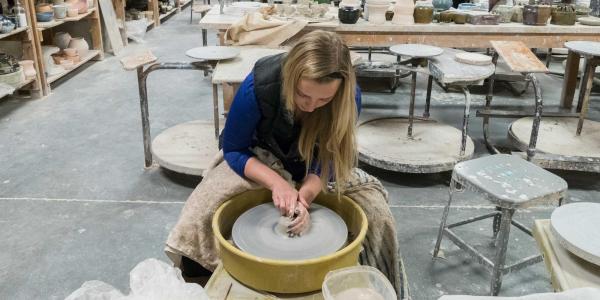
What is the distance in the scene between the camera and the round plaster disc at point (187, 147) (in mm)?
3000

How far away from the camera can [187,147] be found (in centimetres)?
325

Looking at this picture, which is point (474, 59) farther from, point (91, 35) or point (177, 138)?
point (91, 35)

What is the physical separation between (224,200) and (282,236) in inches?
9.7

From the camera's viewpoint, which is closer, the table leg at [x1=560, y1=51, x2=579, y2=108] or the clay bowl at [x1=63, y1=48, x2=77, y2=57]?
the table leg at [x1=560, y1=51, x2=579, y2=108]

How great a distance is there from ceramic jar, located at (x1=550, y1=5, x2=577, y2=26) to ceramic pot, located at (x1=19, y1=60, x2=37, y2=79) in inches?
158

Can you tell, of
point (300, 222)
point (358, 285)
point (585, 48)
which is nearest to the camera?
point (358, 285)

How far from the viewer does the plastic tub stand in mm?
1274

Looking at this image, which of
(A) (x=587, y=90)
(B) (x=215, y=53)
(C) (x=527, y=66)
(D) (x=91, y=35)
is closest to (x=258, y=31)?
(B) (x=215, y=53)

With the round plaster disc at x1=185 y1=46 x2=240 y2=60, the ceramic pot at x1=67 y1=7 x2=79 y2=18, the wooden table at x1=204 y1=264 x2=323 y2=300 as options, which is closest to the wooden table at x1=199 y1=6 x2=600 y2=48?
the round plaster disc at x1=185 y1=46 x2=240 y2=60

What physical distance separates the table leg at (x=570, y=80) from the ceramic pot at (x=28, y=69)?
13.9 feet

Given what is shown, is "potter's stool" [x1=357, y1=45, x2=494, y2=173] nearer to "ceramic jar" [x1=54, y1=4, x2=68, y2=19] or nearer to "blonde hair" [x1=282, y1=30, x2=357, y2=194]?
"blonde hair" [x1=282, y1=30, x2=357, y2=194]

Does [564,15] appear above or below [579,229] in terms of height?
above

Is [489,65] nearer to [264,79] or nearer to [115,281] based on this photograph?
[264,79]

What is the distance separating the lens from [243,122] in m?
1.72
